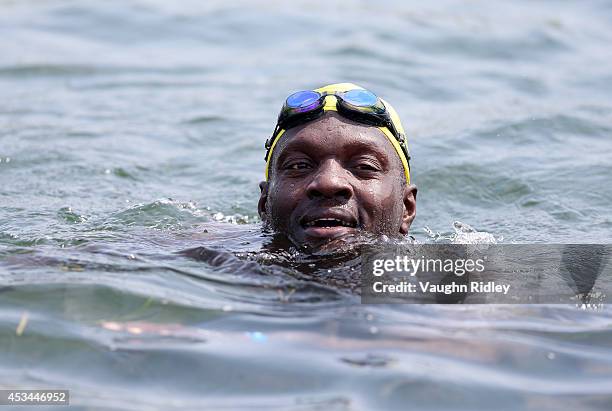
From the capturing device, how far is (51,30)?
13.8 meters

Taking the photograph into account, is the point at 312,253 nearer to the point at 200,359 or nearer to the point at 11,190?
the point at 200,359

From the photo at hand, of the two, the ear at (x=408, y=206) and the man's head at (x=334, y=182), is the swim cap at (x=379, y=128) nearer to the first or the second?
the man's head at (x=334, y=182)

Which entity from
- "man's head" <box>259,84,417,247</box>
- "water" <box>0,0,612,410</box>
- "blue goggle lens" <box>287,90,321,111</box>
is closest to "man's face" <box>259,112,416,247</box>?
"man's head" <box>259,84,417,247</box>

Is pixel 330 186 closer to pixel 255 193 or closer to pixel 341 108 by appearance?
pixel 341 108

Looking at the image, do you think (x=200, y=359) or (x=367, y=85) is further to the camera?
(x=367, y=85)

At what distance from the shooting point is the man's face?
5441 mm

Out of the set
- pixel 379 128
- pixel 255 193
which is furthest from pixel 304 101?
pixel 255 193

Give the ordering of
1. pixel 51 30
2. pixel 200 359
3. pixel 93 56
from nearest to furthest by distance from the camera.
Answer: pixel 200 359, pixel 93 56, pixel 51 30

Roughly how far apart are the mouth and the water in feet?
0.80

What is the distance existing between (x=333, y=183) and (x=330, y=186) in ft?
0.09

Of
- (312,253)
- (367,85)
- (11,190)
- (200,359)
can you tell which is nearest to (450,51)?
(367,85)

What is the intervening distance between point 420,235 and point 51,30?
26.7 ft

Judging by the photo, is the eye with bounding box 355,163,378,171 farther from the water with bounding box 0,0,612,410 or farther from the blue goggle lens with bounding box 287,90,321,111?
the water with bounding box 0,0,612,410

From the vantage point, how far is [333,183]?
17.7 feet
